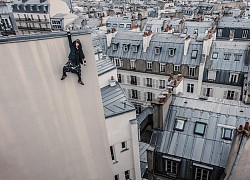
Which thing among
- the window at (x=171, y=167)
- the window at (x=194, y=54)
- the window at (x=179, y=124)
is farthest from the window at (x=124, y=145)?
the window at (x=194, y=54)

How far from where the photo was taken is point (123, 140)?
65.9 feet

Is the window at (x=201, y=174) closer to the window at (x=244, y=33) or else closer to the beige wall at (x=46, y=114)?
the beige wall at (x=46, y=114)

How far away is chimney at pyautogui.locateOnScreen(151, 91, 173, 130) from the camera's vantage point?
20.4 meters

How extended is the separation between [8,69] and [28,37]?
155 cm

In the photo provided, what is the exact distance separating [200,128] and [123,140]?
6546 mm

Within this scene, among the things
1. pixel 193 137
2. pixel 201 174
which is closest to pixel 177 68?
pixel 193 137

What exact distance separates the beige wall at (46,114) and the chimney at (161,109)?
25.4 ft

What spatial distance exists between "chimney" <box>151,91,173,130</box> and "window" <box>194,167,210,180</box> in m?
4.52

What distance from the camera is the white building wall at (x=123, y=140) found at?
1912 centimetres

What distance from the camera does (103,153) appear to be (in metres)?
14.6

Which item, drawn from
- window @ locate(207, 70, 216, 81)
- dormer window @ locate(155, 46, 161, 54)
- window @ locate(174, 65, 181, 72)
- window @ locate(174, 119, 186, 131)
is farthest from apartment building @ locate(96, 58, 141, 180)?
window @ locate(207, 70, 216, 81)

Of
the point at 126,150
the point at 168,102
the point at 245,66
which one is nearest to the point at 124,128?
the point at 126,150

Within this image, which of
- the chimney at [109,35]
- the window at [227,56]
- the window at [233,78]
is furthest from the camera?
the chimney at [109,35]

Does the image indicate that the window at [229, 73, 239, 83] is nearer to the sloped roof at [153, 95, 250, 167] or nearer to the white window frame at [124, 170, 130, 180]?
the sloped roof at [153, 95, 250, 167]
